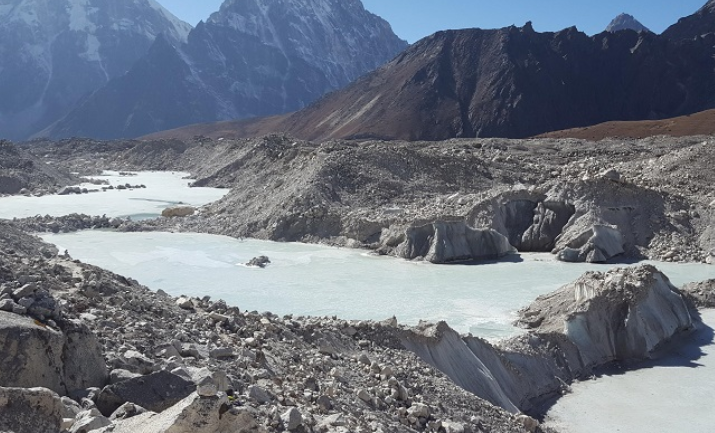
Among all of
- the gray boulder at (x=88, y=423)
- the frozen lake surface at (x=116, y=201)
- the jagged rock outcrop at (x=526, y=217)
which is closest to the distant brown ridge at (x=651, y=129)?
the frozen lake surface at (x=116, y=201)

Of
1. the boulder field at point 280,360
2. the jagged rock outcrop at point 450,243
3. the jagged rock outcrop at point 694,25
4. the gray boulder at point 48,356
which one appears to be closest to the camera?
the boulder field at point 280,360

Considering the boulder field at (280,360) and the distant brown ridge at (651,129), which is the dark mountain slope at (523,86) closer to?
the distant brown ridge at (651,129)

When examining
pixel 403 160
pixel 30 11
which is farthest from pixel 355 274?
pixel 30 11

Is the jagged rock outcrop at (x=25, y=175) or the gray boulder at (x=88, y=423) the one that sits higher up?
the jagged rock outcrop at (x=25, y=175)

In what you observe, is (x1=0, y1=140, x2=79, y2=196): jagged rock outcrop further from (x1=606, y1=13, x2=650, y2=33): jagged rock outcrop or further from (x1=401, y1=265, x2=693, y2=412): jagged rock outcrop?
(x1=606, y1=13, x2=650, y2=33): jagged rock outcrop

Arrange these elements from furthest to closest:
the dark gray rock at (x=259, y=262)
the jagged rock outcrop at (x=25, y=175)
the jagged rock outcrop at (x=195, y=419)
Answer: the jagged rock outcrop at (x=25, y=175)
the dark gray rock at (x=259, y=262)
the jagged rock outcrop at (x=195, y=419)

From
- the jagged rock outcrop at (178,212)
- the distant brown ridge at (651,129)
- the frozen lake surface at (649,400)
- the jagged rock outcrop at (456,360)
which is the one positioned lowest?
the frozen lake surface at (649,400)

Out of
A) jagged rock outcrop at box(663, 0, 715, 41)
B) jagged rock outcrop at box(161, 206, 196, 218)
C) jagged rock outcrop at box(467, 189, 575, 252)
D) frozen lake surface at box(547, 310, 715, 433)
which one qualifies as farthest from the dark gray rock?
jagged rock outcrop at box(663, 0, 715, 41)

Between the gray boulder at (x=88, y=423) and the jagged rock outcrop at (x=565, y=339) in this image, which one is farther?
the jagged rock outcrop at (x=565, y=339)
